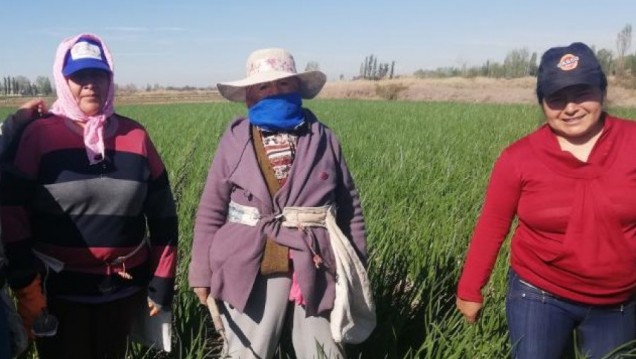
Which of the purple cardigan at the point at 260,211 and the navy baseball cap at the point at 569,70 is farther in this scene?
the purple cardigan at the point at 260,211

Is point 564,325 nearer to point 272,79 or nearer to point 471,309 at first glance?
point 471,309

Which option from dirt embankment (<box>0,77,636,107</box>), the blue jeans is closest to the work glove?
the blue jeans

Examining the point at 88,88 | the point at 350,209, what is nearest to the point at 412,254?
the point at 350,209

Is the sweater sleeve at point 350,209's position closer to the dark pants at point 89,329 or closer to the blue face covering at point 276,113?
the blue face covering at point 276,113

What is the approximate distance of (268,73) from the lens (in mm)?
1702

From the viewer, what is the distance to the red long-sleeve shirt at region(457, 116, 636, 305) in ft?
5.08

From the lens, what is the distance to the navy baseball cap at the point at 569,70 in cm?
154

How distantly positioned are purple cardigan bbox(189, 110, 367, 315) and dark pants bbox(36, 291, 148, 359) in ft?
0.91

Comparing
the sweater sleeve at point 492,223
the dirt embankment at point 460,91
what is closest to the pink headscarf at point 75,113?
the sweater sleeve at point 492,223

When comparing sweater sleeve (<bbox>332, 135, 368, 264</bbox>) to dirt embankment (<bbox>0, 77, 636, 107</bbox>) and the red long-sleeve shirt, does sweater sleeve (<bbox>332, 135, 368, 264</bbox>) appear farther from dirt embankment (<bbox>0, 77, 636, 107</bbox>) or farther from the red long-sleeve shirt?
dirt embankment (<bbox>0, 77, 636, 107</bbox>)

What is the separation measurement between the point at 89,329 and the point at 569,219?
58.7 inches

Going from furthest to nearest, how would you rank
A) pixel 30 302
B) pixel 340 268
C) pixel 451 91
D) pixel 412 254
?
pixel 451 91, pixel 412 254, pixel 340 268, pixel 30 302

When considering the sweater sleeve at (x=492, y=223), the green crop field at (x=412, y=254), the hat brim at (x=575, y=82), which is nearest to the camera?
the hat brim at (x=575, y=82)

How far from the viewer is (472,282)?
5.74 feet
